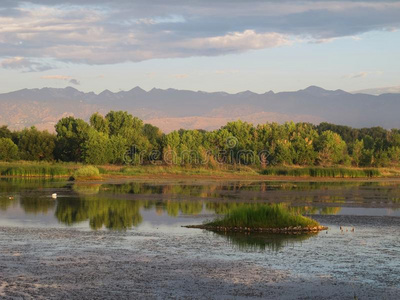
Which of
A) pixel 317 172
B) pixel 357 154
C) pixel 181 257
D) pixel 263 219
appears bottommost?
pixel 181 257

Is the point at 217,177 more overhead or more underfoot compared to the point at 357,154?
more underfoot

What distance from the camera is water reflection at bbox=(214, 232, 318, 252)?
20.6 metres

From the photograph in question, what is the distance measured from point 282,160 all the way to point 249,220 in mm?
60339

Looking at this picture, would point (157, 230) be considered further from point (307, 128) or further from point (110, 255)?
point (307, 128)

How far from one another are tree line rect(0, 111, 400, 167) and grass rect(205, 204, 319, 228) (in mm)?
53792

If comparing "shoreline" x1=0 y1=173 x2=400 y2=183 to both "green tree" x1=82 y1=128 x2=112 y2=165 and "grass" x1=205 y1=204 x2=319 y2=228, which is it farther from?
"grass" x1=205 y1=204 x2=319 y2=228

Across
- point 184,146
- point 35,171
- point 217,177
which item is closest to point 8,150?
point 35,171

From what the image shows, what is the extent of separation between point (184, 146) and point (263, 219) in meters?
59.3

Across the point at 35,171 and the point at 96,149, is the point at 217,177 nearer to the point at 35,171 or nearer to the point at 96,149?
the point at 96,149

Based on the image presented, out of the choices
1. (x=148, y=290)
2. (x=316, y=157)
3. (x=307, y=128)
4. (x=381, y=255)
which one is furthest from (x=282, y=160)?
(x=148, y=290)

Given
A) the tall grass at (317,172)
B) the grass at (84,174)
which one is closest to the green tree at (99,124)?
the tall grass at (317,172)

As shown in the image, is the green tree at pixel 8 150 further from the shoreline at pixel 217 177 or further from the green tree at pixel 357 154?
the green tree at pixel 357 154

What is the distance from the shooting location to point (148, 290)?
1447 cm

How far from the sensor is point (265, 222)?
24.4m
